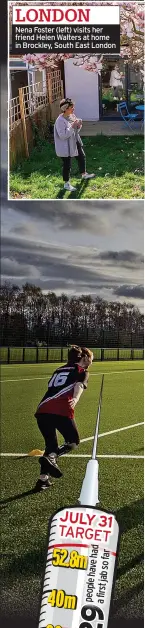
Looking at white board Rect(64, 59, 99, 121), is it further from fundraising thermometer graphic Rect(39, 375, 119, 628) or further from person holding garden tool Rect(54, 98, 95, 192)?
fundraising thermometer graphic Rect(39, 375, 119, 628)

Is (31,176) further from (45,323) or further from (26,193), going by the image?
(45,323)

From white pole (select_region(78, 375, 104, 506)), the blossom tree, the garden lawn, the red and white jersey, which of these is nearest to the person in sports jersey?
the red and white jersey

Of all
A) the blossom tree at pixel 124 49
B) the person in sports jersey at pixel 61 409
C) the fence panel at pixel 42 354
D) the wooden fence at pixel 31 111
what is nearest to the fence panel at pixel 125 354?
the person in sports jersey at pixel 61 409

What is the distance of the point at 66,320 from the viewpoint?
292 cm

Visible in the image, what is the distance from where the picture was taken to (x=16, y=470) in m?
2.85

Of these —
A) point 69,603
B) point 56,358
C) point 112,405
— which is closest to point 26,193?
point 56,358

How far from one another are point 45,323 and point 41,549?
74cm

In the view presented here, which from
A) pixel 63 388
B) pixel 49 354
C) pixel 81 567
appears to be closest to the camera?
pixel 81 567

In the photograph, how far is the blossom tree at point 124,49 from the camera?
271 cm

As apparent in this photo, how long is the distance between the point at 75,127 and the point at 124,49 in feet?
0.92

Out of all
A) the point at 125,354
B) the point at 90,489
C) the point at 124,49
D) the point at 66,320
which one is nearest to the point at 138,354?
the point at 125,354

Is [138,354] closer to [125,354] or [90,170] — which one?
[125,354]

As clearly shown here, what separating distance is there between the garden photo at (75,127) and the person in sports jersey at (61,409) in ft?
1.73

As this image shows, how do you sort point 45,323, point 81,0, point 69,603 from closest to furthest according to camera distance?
point 69,603 → point 81,0 → point 45,323
